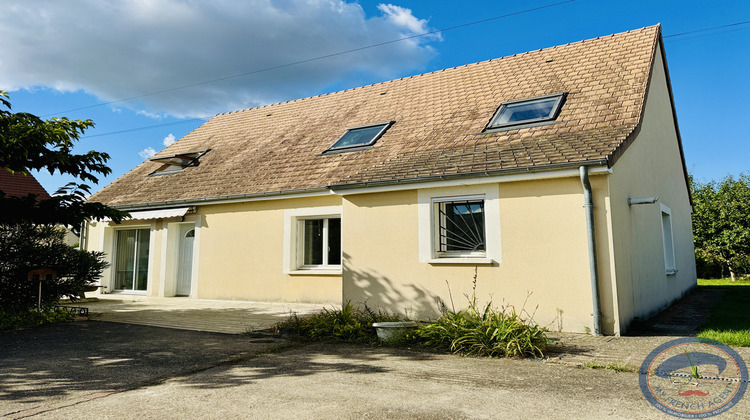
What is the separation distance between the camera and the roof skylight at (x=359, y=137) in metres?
12.7

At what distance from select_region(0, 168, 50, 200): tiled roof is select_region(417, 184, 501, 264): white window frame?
16.9 metres

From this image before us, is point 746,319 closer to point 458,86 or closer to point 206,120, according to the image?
point 458,86

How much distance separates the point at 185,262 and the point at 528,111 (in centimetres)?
1094

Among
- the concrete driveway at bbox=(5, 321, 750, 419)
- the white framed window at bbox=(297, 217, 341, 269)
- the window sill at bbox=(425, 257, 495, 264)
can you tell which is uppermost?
the white framed window at bbox=(297, 217, 341, 269)

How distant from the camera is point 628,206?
8.44 metres

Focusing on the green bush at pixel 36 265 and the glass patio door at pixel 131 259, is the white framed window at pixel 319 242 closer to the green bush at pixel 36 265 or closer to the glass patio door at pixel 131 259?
the green bush at pixel 36 265

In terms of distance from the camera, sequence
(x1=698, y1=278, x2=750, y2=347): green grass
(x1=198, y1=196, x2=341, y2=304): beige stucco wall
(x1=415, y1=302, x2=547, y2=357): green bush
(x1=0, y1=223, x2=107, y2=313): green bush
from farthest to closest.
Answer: (x1=198, y1=196, x2=341, y2=304): beige stucco wall < (x1=0, y1=223, x2=107, y2=313): green bush < (x1=698, y1=278, x2=750, y2=347): green grass < (x1=415, y1=302, x2=547, y2=357): green bush

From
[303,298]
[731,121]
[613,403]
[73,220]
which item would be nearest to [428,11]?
[303,298]

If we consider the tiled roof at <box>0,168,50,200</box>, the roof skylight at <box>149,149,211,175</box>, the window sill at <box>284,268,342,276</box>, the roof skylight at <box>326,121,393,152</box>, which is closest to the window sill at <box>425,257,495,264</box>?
the window sill at <box>284,268,342,276</box>

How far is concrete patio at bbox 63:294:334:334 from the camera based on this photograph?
902 cm

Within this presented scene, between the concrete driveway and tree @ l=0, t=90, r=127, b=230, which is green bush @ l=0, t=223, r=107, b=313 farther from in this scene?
the concrete driveway

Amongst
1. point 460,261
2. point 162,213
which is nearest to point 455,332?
point 460,261

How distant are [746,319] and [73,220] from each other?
12.8 metres

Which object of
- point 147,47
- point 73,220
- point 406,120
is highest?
point 147,47
